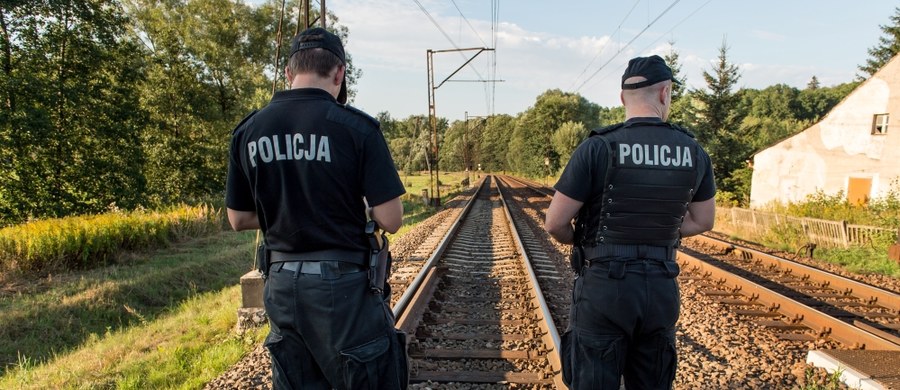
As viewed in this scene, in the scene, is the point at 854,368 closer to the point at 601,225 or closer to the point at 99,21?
the point at 601,225

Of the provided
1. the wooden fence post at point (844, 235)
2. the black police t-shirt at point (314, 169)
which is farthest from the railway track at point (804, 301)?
the black police t-shirt at point (314, 169)

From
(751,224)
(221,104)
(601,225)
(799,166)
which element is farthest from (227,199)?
(221,104)

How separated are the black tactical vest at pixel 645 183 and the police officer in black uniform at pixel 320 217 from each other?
0.99 m

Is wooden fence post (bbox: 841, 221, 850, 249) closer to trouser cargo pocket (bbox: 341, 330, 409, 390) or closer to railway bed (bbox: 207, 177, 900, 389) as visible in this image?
railway bed (bbox: 207, 177, 900, 389)

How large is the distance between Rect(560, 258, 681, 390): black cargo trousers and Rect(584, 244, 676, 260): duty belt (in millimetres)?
24

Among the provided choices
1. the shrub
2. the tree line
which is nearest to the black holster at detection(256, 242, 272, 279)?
the tree line

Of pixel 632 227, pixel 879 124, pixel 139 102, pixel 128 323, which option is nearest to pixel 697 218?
pixel 632 227

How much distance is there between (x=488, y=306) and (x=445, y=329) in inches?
42.9

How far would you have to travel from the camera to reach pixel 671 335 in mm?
2289

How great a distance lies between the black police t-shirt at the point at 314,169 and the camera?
74.1 inches

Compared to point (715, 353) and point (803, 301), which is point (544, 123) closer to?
point (803, 301)

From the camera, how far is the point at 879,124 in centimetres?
1572

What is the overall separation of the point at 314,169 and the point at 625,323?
152 centimetres

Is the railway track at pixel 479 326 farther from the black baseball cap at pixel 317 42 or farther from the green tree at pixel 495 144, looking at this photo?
the green tree at pixel 495 144
